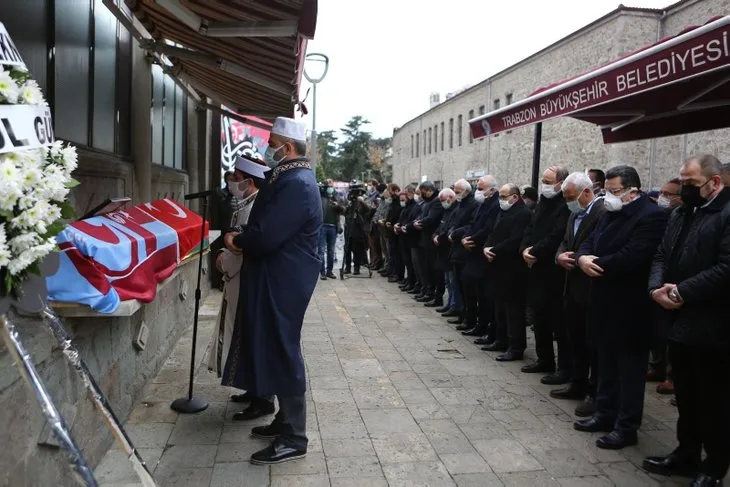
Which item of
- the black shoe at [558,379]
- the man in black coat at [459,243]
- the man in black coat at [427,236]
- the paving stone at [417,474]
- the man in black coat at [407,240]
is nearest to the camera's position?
the paving stone at [417,474]

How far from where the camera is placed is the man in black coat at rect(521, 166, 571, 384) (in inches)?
222

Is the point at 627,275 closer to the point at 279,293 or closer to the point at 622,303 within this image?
the point at 622,303

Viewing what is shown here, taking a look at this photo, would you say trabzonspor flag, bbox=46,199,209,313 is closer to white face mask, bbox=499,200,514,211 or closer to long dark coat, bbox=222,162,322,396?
long dark coat, bbox=222,162,322,396

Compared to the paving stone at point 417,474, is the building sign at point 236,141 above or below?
above

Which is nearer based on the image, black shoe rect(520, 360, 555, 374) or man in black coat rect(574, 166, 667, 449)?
man in black coat rect(574, 166, 667, 449)

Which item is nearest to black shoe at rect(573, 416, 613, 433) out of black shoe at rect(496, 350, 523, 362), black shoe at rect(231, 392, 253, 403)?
black shoe at rect(496, 350, 523, 362)

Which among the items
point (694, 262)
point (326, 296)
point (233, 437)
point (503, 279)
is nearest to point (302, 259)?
point (233, 437)

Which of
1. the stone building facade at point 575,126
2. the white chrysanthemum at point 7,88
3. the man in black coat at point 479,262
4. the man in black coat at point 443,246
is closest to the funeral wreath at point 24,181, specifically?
the white chrysanthemum at point 7,88

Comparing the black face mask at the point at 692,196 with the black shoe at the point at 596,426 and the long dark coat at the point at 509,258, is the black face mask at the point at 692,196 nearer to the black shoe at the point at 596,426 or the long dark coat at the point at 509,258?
the black shoe at the point at 596,426

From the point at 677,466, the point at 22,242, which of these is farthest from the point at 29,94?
the point at 677,466

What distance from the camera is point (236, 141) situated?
11070 millimetres

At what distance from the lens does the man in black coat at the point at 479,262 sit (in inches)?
287

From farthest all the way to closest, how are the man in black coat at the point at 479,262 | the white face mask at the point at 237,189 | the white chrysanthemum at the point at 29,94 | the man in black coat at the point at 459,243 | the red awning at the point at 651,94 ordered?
the man in black coat at the point at 459,243 → the man in black coat at the point at 479,262 → the white face mask at the point at 237,189 → the red awning at the point at 651,94 → the white chrysanthemum at the point at 29,94

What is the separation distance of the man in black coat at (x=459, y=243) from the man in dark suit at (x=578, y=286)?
Answer: 9.10 feet
